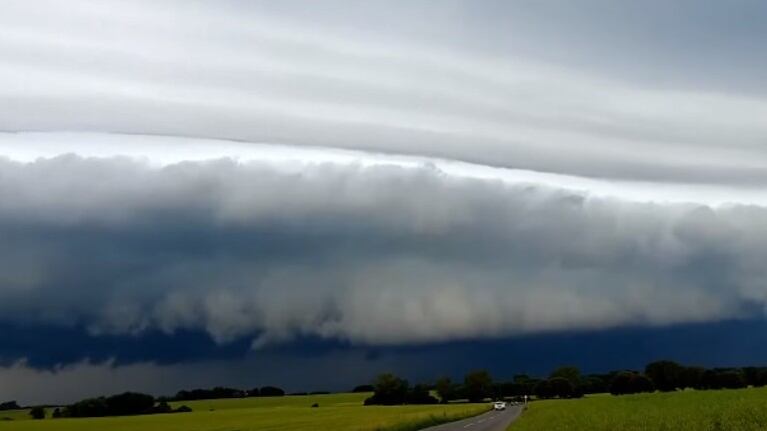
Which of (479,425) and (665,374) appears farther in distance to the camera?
(665,374)

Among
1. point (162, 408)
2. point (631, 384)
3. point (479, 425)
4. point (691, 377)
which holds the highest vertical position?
point (162, 408)

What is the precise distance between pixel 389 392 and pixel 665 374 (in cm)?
5673

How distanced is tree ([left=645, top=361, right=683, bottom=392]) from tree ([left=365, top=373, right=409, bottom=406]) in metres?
50.3

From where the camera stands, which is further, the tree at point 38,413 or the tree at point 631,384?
the tree at point 631,384

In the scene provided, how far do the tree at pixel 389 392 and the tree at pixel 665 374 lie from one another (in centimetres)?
5028

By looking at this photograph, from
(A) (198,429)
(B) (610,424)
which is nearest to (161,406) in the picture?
(A) (198,429)

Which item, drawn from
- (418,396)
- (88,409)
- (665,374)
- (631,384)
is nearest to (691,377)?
(665,374)

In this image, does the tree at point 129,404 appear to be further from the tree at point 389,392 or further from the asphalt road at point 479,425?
the asphalt road at point 479,425

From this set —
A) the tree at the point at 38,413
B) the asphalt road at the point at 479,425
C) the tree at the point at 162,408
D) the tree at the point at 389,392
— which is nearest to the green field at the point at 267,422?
the asphalt road at the point at 479,425

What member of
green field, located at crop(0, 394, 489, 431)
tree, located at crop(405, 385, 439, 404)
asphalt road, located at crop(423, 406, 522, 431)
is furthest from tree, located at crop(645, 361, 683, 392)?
asphalt road, located at crop(423, 406, 522, 431)

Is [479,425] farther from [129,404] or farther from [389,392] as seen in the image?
[389,392]

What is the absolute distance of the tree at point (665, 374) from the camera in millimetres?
187375

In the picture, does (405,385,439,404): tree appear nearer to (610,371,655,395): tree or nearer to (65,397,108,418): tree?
(610,371,655,395): tree

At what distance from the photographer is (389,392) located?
182250mm
